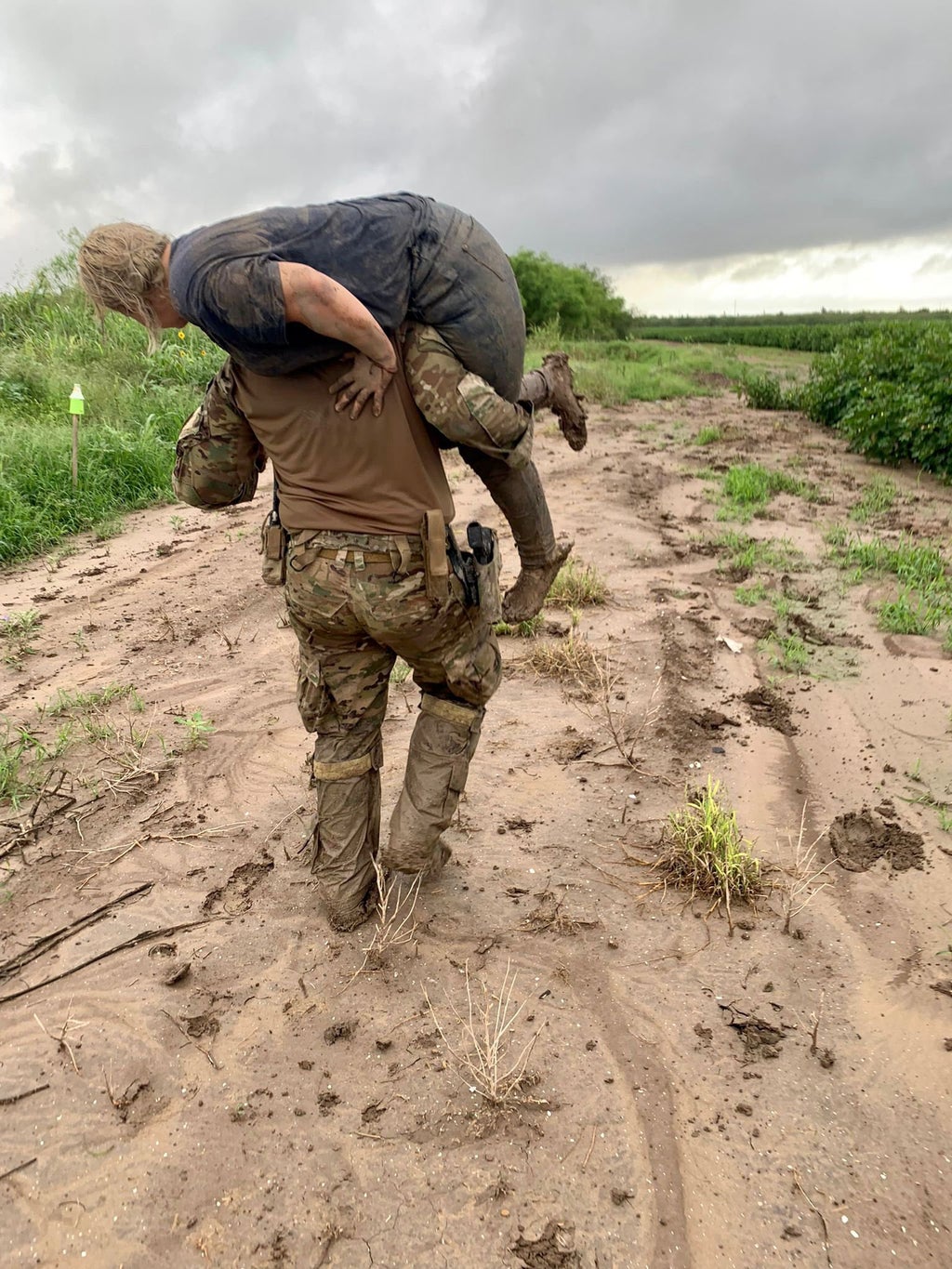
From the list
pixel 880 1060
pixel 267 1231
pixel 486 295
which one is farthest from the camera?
pixel 880 1060

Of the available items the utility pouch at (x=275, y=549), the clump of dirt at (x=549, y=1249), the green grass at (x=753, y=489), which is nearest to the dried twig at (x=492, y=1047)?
the clump of dirt at (x=549, y=1249)

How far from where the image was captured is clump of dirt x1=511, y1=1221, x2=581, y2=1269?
1.73 m

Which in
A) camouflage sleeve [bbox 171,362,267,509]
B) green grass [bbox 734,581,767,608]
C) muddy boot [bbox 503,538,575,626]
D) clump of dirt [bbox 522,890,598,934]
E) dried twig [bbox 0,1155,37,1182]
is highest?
camouflage sleeve [bbox 171,362,267,509]

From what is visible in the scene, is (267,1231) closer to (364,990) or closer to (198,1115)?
(198,1115)

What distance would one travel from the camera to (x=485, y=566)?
2338 millimetres

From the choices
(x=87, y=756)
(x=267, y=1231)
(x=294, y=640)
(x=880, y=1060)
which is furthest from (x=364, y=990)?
(x=294, y=640)

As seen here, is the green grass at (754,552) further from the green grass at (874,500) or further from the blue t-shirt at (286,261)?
the blue t-shirt at (286,261)

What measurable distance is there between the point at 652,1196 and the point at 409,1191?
1.75 ft

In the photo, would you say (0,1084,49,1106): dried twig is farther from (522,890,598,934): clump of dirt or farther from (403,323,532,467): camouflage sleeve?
(403,323,532,467): camouflage sleeve

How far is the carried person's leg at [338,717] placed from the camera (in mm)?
2266

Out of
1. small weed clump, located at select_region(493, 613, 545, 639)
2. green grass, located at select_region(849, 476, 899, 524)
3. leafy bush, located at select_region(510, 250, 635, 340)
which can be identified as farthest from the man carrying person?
leafy bush, located at select_region(510, 250, 635, 340)

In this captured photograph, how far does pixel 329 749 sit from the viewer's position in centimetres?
255

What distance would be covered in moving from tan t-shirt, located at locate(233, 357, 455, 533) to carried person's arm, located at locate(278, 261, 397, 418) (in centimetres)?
16

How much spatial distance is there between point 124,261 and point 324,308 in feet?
1.88
